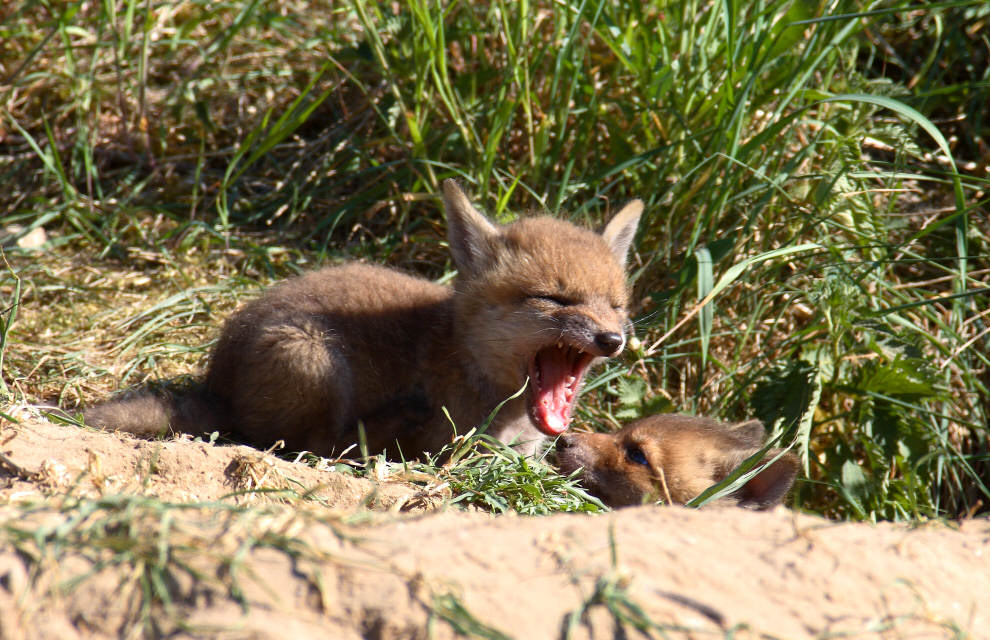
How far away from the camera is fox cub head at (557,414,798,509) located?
393cm

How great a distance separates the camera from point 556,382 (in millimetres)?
4090

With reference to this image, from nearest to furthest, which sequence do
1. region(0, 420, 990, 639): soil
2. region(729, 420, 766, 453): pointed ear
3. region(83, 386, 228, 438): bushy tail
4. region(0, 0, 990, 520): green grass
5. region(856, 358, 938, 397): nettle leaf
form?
region(0, 420, 990, 639): soil, region(83, 386, 228, 438): bushy tail, region(729, 420, 766, 453): pointed ear, region(856, 358, 938, 397): nettle leaf, region(0, 0, 990, 520): green grass

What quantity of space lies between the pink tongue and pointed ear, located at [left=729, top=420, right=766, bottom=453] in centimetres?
72

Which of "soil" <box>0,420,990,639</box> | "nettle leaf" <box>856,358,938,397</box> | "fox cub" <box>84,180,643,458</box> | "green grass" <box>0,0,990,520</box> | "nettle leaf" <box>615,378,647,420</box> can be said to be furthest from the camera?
"nettle leaf" <box>615,378,647,420</box>

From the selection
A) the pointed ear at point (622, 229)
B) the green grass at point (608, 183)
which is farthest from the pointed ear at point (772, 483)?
the pointed ear at point (622, 229)

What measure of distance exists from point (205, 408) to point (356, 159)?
84.0 inches

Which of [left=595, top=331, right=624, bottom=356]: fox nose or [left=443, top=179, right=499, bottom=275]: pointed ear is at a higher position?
[left=443, top=179, right=499, bottom=275]: pointed ear

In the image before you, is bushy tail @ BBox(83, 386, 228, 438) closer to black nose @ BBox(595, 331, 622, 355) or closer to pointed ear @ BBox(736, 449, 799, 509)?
black nose @ BBox(595, 331, 622, 355)

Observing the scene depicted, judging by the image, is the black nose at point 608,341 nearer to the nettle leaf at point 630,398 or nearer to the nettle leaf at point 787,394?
the nettle leaf at point 630,398

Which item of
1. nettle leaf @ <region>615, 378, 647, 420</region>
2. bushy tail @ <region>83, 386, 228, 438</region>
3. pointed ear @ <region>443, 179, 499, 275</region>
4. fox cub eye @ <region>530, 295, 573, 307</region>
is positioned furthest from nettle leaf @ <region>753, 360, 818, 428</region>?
bushy tail @ <region>83, 386, 228, 438</region>

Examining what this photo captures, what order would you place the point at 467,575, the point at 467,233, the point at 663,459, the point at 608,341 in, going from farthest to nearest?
the point at 467,233
the point at 663,459
the point at 608,341
the point at 467,575

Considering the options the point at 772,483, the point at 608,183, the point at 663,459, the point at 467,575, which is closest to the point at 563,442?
the point at 663,459

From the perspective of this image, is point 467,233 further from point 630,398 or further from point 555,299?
point 630,398

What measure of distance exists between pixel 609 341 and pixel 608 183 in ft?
5.58
